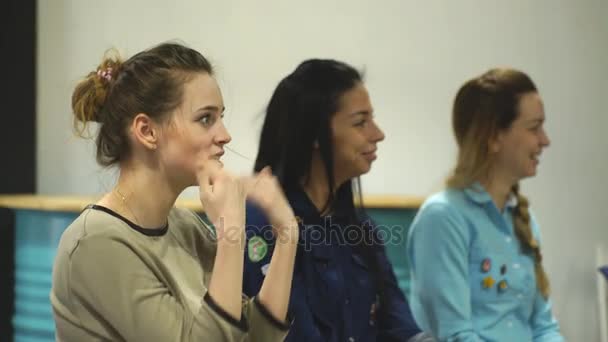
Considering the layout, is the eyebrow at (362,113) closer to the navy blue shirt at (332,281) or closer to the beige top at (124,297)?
the navy blue shirt at (332,281)

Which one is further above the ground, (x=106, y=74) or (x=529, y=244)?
(x=106, y=74)

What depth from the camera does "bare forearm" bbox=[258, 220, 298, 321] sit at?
3.28ft

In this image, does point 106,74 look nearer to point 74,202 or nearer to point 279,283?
point 279,283

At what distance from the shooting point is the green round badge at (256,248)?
126 cm

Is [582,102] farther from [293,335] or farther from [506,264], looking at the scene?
[293,335]

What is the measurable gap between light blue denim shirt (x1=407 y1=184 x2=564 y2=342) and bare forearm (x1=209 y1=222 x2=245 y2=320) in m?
0.76

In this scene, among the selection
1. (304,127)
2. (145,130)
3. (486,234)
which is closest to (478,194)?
(486,234)

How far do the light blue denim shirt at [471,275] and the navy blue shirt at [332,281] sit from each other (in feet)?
0.61

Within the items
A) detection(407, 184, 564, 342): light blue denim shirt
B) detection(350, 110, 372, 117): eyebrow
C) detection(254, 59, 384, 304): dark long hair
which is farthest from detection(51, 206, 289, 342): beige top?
detection(407, 184, 564, 342): light blue denim shirt

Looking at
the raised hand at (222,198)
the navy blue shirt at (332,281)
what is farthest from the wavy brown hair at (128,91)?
the navy blue shirt at (332,281)

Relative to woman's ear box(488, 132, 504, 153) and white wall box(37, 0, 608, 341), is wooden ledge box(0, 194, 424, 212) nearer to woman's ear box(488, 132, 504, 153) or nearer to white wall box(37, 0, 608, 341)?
white wall box(37, 0, 608, 341)

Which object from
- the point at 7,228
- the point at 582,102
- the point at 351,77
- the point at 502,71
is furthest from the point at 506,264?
the point at 7,228

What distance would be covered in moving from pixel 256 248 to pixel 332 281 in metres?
0.16

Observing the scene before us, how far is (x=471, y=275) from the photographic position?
5.30 ft
